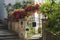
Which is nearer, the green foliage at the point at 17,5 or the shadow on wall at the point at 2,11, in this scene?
the green foliage at the point at 17,5

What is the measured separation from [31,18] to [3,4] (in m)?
3.90

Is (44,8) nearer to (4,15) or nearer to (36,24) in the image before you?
(36,24)

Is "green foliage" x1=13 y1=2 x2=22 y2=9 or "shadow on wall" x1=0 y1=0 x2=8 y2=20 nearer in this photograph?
"green foliage" x1=13 y1=2 x2=22 y2=9

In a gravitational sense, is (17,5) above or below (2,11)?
above

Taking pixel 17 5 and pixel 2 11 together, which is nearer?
pixel 17 5

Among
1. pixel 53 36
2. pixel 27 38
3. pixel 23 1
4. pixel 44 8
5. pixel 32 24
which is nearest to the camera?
pixel 53 36

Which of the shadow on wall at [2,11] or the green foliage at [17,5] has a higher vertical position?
the green foliage at [17,5]

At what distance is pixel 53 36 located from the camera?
7.08 m

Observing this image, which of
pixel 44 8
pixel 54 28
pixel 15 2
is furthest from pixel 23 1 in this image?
pixel 54 28

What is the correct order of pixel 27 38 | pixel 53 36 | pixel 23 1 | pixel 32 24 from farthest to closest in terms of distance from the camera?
pixel 23 1, pixel 32 24, pixel 27 38, pixel 53 36

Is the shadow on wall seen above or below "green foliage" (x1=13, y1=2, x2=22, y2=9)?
below

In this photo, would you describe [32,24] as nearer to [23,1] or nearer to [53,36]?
[23,1]

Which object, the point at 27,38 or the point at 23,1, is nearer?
the point at 27,38

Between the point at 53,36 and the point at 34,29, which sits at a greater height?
the point at 53,36
